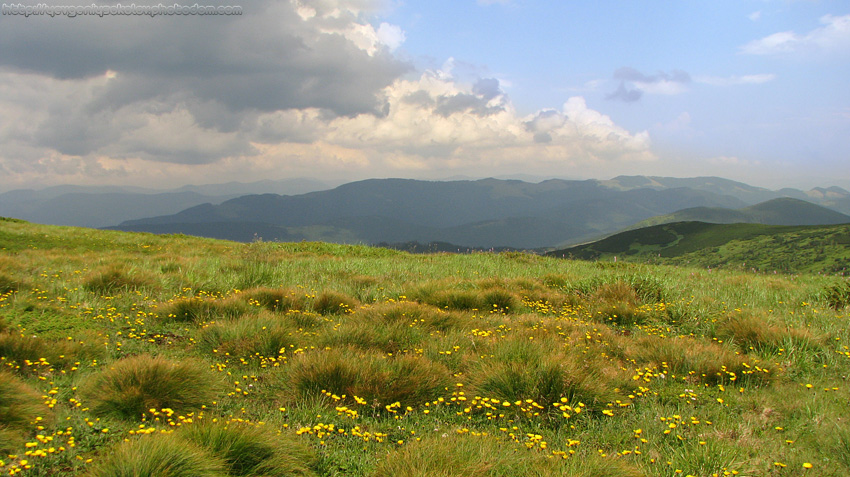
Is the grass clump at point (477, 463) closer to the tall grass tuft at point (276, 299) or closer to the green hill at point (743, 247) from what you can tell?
the tall grass tuft at point (276, 299)

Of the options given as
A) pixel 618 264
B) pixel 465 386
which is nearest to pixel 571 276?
pixel 618 264

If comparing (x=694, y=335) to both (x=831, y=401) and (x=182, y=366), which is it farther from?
(x=182, y=366)

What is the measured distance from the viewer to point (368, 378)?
495 centimetres

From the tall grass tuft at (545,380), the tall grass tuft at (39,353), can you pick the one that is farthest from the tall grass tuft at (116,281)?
the tall grass tuft at (545,380)

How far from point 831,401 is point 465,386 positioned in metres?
4.25

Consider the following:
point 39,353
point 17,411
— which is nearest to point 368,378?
point 17,411

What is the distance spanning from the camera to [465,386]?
5129mm

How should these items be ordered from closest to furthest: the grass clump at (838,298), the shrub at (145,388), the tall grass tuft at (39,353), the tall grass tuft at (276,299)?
the shrub at (145,388) → the tall grass tuft at (39,353) → the tall grass tuft at (276,299) → the grass clump at (838,298)

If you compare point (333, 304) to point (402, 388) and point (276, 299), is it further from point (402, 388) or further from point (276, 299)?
point (402, 388)

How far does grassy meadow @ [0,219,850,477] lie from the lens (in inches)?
137

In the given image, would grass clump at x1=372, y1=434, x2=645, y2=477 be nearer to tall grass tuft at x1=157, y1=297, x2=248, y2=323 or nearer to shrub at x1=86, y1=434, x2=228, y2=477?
shrub at x1=86, y1=434, x2=228, y2=477

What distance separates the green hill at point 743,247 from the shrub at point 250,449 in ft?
53.0

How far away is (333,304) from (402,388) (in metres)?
4.47

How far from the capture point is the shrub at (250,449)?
337cm
